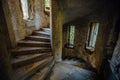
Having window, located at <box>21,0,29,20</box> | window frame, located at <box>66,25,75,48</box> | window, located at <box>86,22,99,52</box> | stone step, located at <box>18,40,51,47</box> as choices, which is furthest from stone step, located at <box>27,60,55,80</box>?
window frame, located at <box>66,25,75,48</box>

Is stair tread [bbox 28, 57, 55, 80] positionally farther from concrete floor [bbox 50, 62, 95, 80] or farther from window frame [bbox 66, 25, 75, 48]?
window frame [bbox 66, 25, 75, 48]

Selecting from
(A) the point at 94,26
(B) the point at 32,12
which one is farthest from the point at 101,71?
(B) the point at 32,12

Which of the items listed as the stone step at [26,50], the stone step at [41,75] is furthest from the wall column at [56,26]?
the stone step at [41,75]

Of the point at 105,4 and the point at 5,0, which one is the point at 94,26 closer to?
the point at 105,4

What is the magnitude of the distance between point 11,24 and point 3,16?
356 millimetres

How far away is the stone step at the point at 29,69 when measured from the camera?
219 centimetres

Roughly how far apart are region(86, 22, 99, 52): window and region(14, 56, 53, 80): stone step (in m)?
2.46

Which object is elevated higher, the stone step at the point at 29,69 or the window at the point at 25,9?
the window at the point at 25,9

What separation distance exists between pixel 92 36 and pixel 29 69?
3.31 meters

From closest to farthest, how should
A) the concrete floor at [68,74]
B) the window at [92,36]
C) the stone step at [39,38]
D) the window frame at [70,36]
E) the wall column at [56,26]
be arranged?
1. the concrete floor at [68,74]
2. the wall column at [56,26]
3. the stone step at [39,38]
4. the window at [92,36]
5. the window frame at [70,36]

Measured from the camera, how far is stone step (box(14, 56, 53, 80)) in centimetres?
219

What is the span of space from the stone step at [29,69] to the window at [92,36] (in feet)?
8.07

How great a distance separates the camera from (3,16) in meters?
2.62

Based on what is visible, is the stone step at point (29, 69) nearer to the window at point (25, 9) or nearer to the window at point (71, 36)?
the window at point (25, 9)
